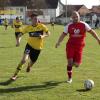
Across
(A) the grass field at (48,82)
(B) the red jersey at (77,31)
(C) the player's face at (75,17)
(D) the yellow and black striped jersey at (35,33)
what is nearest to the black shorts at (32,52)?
(D) the yellow and black striped jersey at (35,33)

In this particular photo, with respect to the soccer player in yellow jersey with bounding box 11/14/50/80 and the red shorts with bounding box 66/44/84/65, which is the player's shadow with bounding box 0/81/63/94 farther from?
the soccer player in yellow jersey with bounding box 11/14/50/80

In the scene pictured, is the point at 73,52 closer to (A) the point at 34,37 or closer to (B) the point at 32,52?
(A) the point at 34,37

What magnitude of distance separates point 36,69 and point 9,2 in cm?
12219

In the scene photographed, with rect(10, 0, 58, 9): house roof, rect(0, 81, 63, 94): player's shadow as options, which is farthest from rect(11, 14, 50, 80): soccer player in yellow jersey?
rect(10, 0, 58, 9): house roof

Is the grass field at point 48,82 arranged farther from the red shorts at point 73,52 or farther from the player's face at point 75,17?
the player's face at point 75,17

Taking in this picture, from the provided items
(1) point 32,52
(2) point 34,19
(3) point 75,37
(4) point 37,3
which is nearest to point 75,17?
(3) point 75,37

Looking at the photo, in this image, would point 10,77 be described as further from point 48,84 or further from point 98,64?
point 98,64

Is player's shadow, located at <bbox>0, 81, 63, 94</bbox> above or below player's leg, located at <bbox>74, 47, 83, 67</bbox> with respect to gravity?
below

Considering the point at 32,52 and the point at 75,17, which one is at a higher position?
the point at 75,17

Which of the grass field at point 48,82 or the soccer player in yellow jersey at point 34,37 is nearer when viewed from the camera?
the grass field at point 48,82

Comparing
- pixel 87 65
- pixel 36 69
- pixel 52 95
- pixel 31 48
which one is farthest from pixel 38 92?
pixel 87 65

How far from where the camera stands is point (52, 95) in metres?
10.9

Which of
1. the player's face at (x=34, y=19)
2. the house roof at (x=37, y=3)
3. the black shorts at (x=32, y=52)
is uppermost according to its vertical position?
the player's face at (x=34, y=19)

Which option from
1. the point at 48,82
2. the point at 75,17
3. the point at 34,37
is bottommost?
the point at 48,82
